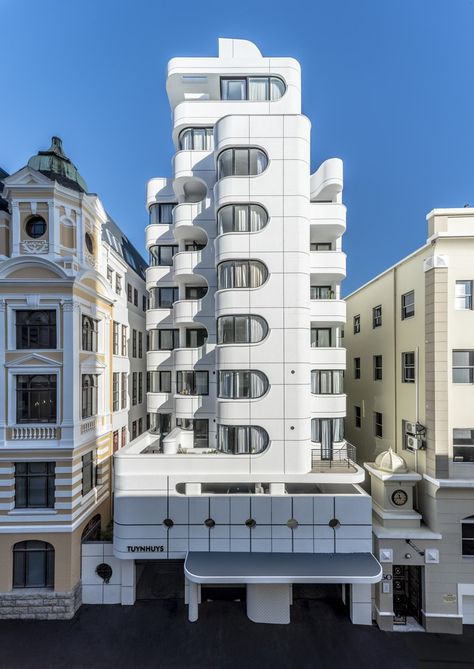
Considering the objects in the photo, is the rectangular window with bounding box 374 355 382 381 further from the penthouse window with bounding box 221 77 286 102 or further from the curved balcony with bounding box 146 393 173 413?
the penthouse window with bounding box 221 77 286 102

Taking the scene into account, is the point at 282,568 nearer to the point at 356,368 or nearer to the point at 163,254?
the point at 356,368

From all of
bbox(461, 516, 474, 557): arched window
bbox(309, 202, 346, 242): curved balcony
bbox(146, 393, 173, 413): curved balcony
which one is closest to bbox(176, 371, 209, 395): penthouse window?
Result: bbox(146, 393, 173, 413): curved balcony

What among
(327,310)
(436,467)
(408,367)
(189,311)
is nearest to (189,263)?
(189,311)

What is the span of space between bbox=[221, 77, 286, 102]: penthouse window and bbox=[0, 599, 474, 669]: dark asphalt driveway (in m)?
25.0

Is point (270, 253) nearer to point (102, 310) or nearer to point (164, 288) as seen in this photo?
point (164, 288)

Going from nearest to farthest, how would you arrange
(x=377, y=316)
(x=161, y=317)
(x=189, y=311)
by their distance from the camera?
(x=189, y=311), (x=161, y=317), (x=377, y=316)

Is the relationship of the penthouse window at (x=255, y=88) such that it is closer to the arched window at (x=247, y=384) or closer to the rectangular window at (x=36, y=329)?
the arched window at (x=247, y=384)

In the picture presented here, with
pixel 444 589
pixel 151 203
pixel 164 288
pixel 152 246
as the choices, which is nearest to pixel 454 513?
pixel 444 589

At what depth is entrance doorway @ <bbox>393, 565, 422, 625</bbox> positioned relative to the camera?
14.4 m

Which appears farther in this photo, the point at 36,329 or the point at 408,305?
the point at 408,305

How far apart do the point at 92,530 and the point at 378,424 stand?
16662 millimetres

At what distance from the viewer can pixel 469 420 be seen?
1440 centimetres

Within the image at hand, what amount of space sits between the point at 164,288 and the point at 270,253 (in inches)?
331

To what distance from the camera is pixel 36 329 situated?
15180 mm
